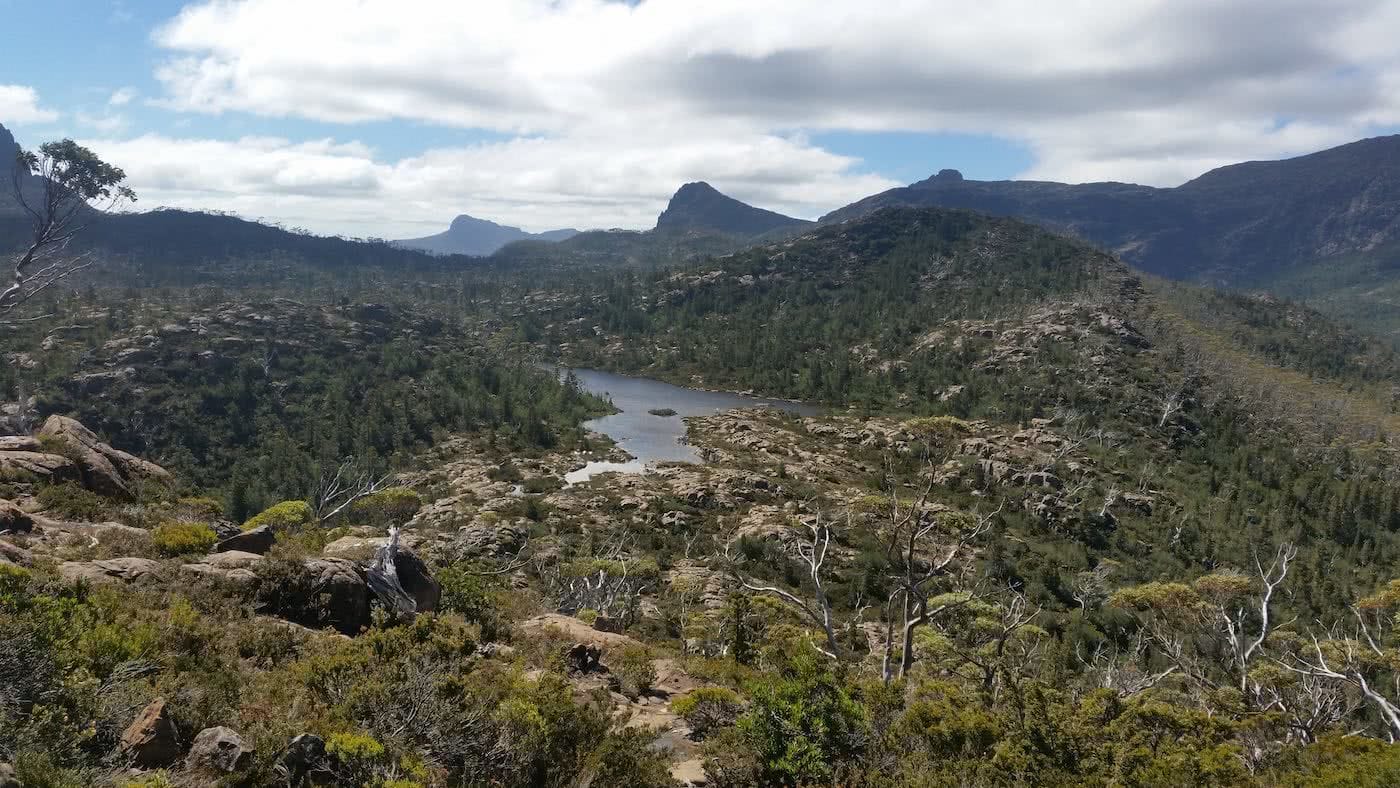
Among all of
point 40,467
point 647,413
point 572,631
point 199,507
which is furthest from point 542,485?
point 572,631

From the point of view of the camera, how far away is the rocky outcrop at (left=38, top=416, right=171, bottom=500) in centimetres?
2233

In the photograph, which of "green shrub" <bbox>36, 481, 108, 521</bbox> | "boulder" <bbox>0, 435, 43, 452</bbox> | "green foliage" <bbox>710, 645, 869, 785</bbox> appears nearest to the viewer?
"green foliage" <bbox>710, 645, 869, 785</bbox>

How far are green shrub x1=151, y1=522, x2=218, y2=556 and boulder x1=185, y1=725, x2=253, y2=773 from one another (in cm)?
A: 1057

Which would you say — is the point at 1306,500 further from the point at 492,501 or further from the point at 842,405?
the point at 492,501

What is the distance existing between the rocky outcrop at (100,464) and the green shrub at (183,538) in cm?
713

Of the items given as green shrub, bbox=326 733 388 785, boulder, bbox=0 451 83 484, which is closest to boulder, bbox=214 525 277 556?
boulder, bbox=0 451 83 484

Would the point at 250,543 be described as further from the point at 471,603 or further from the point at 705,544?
the point at 705,544

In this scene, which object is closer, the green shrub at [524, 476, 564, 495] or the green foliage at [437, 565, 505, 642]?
the green foliage at [437, 565, 505, 642]

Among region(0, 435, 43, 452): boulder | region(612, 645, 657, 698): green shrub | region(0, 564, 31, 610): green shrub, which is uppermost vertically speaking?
region(0, 564, 31, 610): green shrub

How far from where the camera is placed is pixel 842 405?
5487 inches

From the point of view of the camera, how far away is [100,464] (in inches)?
899

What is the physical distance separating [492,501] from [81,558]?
58518 mm

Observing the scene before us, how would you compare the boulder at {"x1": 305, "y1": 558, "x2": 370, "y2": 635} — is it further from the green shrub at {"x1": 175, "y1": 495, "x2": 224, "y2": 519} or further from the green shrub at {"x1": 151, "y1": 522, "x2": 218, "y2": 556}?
the green shrub at {"x1": 175, "y1": 495, "x2": 224, "y2": 519}

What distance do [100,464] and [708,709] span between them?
2295 centimetres
